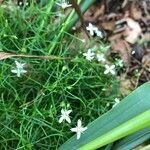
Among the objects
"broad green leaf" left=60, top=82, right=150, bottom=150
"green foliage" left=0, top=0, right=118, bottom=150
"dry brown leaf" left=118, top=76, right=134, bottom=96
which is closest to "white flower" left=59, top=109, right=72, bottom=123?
"green foliage" left=0, top=0, right=118, bottom=150

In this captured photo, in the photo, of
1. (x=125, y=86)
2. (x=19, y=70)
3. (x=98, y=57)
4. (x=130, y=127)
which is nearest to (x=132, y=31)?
(x=125, y=86)

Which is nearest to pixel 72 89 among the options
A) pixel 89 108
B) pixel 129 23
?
pixel 89 108

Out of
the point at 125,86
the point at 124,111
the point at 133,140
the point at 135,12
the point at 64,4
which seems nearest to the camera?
the point at 124,111

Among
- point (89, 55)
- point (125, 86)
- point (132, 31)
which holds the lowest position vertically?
point (125, 86)

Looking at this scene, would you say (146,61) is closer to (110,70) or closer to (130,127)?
(110,70)

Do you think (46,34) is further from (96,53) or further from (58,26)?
(96,53)

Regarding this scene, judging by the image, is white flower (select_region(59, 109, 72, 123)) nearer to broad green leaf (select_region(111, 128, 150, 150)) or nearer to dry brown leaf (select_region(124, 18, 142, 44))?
broad green leaf (select_region(111, 128, 150, 150))

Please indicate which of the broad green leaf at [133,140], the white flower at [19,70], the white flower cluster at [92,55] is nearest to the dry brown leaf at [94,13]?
the white flower cluster at [92,55]
